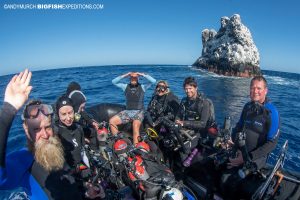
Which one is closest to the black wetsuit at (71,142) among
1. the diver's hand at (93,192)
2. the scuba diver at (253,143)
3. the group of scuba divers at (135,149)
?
the group of scuba divers at (135,149)

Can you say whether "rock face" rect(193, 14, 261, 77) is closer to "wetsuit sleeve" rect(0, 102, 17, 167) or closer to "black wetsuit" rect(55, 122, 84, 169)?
"black wetsuit" rect(55, 122, 84, 169)

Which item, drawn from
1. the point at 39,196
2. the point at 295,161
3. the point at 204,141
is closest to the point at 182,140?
the point at 204,141

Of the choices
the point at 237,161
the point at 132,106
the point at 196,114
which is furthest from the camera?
the point at 132,106

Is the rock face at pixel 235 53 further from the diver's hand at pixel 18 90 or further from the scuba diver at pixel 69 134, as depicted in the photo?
the diver's hand at pixel 18 90

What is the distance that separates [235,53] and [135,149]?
164 ft

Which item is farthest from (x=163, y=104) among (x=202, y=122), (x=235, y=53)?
(x=235, y=53)

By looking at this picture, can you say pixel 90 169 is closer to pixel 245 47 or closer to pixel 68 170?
pixel 68 170

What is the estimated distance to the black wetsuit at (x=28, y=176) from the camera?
1800 millimetres

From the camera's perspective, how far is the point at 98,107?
782cm

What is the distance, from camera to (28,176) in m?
2.29

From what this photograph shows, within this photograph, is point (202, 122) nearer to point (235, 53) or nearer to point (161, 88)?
point (161, 88)

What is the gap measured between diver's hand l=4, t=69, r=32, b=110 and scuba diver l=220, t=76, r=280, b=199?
3399 millimetres

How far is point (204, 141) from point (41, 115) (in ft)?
13.6

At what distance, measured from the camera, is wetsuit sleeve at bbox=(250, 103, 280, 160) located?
413cm
